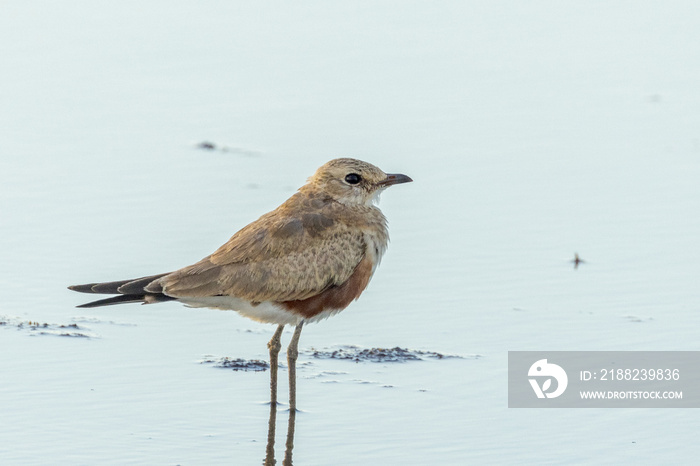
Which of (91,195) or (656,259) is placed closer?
(656,259)

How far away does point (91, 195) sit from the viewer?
11.5 m

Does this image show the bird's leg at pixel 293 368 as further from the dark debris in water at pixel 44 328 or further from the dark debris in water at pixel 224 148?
the dark debris in water at pixel 224 148

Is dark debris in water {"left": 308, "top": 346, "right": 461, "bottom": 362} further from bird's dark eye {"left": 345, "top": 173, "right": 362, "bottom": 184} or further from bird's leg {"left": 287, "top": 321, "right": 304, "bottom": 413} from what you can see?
bird's dark eye {"left": 345, "top": 173, "right": 362, "bottom": 184}

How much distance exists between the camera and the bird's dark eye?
29.3 ft

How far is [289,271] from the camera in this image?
A: 8.48 meters

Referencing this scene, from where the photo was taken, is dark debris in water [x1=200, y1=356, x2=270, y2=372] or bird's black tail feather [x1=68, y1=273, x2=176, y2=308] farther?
dark debris in water [x1=200, y1=356, x2=270, y2=372]

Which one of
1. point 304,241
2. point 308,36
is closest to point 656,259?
point 304,241

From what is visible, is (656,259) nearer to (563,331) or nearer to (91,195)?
(563,331)

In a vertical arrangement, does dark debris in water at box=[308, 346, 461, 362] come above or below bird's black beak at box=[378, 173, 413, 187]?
below

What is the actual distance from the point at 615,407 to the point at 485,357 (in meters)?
1.00

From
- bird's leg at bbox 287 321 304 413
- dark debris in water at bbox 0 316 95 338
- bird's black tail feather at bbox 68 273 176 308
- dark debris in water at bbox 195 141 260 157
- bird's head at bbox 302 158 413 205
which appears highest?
dark debris in water at bbox 195 141 260 157

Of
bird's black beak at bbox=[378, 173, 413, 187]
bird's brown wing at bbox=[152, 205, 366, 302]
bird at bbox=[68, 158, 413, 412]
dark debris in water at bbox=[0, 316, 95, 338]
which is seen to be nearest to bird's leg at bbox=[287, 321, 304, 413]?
bird at bbox=[68, 158, 413, 412]

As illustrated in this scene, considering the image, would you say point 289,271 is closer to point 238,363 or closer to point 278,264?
point 278,264

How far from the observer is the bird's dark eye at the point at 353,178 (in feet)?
29.3
